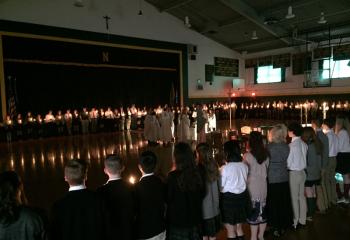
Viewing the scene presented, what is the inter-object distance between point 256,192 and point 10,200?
2382 mm

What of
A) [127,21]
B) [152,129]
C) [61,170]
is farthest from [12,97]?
[61,170]

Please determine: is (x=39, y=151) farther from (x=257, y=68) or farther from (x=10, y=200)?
(x=257, y=68)

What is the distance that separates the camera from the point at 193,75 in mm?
19734

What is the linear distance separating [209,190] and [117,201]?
0.96 meters

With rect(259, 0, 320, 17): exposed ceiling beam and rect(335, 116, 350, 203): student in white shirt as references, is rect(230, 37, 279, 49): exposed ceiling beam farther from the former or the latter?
rect(335, 116, 350, 203): student in white shirt

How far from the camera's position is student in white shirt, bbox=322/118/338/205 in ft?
13.7

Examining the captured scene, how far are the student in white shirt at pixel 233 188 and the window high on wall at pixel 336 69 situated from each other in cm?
1658

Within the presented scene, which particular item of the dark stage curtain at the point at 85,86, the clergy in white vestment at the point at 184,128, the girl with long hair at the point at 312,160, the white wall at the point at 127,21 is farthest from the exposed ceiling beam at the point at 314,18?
the girl with long hair at the point at 312,160

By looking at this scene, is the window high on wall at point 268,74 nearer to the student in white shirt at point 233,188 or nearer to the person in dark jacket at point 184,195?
the student in white shirt at point 233,188

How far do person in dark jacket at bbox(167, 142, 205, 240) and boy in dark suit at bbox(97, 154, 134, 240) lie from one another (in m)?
0.38

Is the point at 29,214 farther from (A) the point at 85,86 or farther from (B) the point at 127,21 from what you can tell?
(B) the point at 127,21

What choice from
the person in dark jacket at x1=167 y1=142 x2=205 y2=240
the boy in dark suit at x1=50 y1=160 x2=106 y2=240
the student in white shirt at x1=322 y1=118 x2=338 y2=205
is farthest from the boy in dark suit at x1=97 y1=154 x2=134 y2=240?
the student in white shirt at x1=322 y1=118 x2=338 y2=205

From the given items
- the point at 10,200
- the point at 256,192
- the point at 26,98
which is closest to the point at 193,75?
the point at 26,98

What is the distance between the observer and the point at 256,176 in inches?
122
